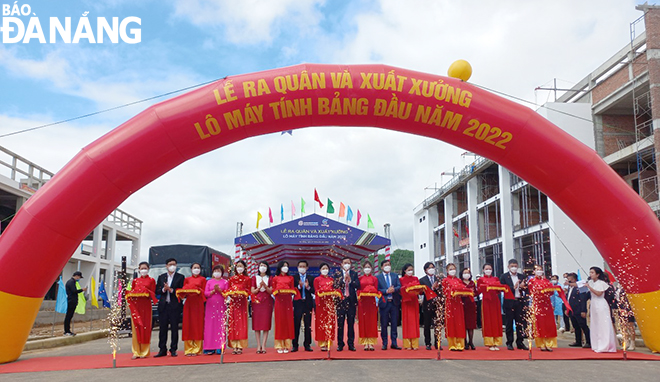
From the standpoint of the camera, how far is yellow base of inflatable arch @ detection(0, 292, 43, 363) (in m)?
7.60

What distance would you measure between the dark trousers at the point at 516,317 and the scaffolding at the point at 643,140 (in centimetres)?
1409

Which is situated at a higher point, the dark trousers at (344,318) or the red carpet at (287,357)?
the dark trousers at (344,318)

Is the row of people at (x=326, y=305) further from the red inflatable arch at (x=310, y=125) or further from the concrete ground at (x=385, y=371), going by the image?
the concrete ground at (x=385, y=371)

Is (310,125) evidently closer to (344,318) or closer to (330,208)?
(344,318)

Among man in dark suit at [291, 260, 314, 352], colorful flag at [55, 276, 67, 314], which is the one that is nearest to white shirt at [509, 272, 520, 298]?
man in dark suit at [291, 260, 314, 352]

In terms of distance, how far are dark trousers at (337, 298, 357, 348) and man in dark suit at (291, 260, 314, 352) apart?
52 cm

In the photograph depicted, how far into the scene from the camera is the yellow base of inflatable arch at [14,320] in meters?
7.60

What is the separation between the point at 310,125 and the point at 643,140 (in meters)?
17.2

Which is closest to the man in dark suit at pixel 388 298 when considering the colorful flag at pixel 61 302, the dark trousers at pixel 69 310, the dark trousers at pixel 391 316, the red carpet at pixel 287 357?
the dark trousers at pixel 391 316

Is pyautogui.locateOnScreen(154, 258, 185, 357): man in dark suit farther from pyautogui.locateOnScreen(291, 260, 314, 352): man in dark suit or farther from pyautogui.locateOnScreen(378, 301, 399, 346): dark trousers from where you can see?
pyautogui.locateOnScreen(378, 301, 399, 346): dark trousers

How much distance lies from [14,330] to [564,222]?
2104cm

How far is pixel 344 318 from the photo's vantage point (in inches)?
369

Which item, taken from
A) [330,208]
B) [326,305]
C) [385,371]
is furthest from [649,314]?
[330,208]

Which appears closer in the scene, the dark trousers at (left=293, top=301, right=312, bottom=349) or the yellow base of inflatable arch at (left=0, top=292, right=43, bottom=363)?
the yellow base of inflatable arch at (left=0, top=292, right=43, bottom=363)
